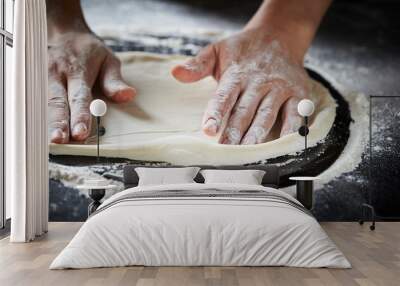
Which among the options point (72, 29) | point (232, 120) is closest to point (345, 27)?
point (232, 120)

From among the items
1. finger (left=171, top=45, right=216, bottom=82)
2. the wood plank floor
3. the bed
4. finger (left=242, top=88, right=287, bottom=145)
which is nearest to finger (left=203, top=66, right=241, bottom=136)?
finger (left=171, top=45, right=216, bottom=82)

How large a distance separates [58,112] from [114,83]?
853 mm

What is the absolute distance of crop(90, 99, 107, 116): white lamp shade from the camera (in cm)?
752

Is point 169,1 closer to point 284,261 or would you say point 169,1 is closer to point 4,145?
point 4,145

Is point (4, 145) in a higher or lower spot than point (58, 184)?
higher

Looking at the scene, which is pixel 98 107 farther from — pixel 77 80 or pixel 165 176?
pixel 165 176

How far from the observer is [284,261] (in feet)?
15.4

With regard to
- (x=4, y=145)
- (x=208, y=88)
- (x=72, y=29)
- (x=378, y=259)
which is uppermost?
(x=72, y=29)


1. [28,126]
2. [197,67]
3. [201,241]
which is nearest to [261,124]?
[197,67]

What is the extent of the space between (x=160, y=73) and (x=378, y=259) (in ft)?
13.5

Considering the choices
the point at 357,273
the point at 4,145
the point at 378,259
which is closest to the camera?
the point at 357,273

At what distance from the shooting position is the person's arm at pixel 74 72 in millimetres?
7883

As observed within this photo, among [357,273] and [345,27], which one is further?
[345,27]

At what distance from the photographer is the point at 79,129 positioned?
785 cm
